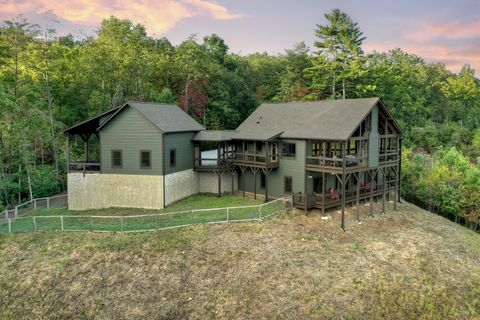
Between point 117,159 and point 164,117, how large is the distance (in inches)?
189

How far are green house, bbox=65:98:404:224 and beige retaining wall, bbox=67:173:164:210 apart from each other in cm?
7

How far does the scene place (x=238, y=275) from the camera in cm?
1709

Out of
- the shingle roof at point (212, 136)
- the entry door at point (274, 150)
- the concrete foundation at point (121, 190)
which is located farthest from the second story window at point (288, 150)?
the concrete foundation at point (121, 190)

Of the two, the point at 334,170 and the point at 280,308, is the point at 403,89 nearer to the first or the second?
the point at 334,170

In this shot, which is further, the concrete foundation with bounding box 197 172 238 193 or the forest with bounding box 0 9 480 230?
the forest with bounding box 0 9 480 230

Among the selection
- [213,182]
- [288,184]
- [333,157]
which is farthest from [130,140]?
[333,157]

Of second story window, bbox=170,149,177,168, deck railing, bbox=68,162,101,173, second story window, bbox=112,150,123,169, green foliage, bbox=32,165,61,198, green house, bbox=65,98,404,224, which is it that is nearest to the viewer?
green house, bbox=65,98,404,224

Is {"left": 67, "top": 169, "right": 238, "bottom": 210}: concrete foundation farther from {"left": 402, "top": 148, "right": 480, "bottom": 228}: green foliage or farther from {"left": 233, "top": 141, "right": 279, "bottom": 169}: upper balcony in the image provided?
{"left": 402, "top": 148, "right": 480, "bottom": 228}: green foliage

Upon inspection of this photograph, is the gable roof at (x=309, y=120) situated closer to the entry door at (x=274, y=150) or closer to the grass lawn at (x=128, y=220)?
the entry door at (x=274, y=150)

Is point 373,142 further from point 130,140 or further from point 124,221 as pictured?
point 124,221

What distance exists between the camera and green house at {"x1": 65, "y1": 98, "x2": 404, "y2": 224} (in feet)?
81.6

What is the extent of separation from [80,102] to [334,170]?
1226 inches

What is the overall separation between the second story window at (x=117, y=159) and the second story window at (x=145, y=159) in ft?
5.55

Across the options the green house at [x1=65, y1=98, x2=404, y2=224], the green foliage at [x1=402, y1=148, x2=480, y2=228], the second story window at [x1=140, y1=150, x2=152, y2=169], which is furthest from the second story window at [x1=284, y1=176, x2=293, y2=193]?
the green foliage at [x1=402, y1=148, x2=480, y2=228]
